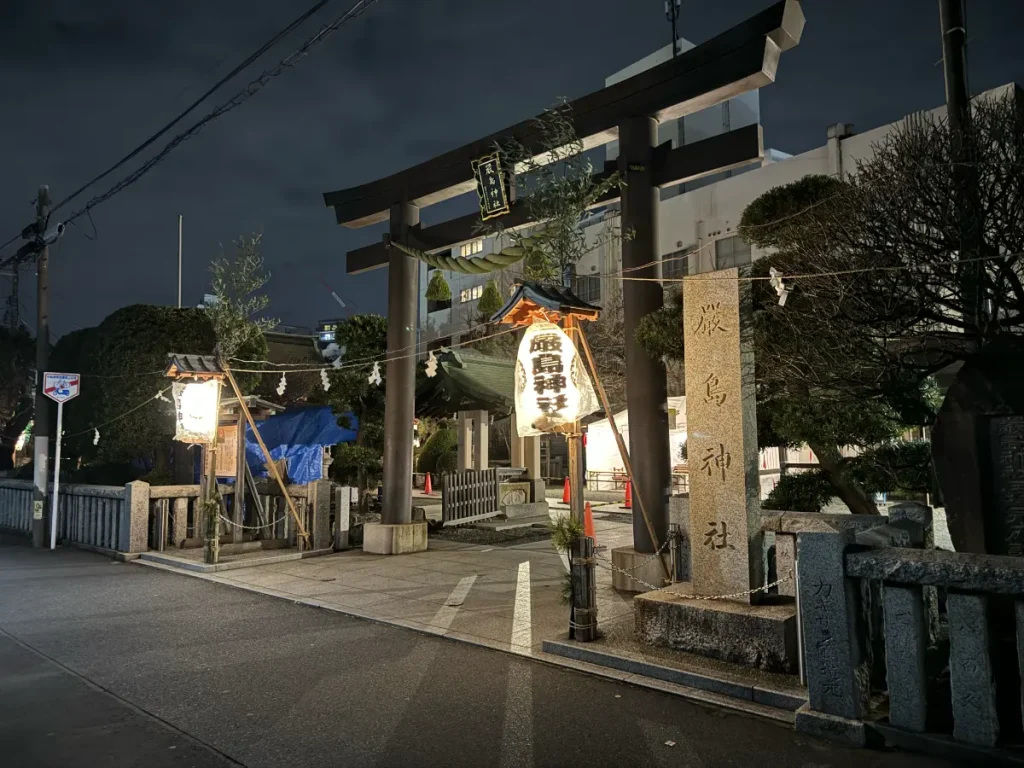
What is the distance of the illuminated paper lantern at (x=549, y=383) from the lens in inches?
323

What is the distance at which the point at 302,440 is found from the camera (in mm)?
19734

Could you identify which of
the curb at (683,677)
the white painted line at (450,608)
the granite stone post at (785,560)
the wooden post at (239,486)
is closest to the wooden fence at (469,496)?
the wooden post at (239,486)

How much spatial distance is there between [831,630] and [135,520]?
13.1 meters

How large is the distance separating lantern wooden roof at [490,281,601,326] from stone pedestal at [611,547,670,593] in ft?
10.9

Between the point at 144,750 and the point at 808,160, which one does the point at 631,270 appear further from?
the point at 808,160

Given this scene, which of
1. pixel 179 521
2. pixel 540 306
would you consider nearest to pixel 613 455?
pixel 179 521

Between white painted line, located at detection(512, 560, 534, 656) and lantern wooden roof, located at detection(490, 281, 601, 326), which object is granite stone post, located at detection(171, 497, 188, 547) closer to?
white painted line, located at detection(512, 560, 534, 656)

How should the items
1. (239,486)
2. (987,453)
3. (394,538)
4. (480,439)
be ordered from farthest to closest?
1. (480,439)
2. (239,486)
3. (394,538)
4. (987,453)

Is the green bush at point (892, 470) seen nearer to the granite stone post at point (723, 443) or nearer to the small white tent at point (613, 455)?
the granite stone post at point (723, 443)

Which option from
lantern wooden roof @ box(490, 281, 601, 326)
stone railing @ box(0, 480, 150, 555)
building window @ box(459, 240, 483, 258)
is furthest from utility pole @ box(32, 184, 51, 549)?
building window @ box(459, 240, 483, 258)

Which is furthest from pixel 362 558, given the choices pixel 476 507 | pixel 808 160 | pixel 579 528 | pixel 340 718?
pixel 808 160

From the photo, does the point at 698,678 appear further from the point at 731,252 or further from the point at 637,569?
the point at 731,252

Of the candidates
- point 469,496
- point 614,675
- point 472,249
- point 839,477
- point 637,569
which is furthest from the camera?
point 472,249

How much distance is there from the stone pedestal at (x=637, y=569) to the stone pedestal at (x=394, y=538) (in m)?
4.98
